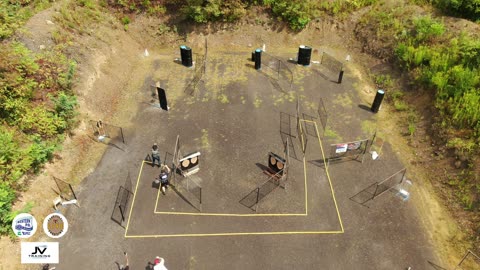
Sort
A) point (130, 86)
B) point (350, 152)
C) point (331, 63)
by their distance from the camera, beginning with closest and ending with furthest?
1. point (350, 152)
2. point (130, 86)
3. point (331, 63)

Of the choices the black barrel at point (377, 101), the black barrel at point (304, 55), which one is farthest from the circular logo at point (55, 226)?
the black barrel at point (304, 55)

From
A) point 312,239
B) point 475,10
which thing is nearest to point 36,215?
point 312,239

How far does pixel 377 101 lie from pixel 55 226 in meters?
20.6

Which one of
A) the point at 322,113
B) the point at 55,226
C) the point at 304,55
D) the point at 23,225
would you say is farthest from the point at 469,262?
the point at 23,225

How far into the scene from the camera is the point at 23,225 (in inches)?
572

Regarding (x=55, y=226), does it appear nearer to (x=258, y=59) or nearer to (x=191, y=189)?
(x=191, y=189)

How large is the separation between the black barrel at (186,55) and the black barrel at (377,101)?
1461cm

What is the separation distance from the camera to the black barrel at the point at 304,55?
27.1m

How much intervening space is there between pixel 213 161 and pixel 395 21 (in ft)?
65.4

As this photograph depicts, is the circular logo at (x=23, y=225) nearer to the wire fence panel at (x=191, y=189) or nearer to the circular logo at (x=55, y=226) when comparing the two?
the circular logo at (x=55, y=226)

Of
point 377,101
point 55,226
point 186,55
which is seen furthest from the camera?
point 186,55

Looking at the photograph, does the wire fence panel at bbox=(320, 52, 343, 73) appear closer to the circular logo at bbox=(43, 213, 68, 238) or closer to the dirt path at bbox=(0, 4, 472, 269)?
the dirt path at bbox=(0, 4, 472, 269)

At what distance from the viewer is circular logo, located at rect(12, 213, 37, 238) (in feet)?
46.4

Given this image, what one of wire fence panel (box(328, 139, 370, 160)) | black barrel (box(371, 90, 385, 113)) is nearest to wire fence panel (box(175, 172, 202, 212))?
wire fence panel (box(328, 139, 370, 160))
